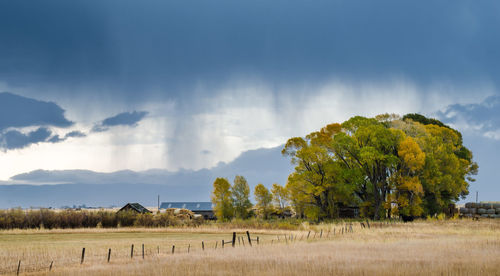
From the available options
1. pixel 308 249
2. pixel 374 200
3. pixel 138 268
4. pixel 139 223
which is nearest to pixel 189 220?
pixel 139 223

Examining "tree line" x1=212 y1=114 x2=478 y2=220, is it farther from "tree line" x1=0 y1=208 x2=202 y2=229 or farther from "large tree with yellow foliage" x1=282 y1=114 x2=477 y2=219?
"tree line" x1=0 y1=208 x2=202 y2=229

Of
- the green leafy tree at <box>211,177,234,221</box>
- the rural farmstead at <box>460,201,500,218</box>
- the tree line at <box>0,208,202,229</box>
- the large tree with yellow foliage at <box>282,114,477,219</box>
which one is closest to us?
the tree line at <box>0,208,202,229</box>

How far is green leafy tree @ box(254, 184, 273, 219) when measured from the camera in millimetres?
93938

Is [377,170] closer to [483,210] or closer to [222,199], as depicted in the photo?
[483,210]

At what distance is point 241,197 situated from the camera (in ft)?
305

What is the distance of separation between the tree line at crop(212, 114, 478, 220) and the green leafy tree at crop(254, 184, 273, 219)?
15373 millimetres

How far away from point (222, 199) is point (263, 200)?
7993 mm

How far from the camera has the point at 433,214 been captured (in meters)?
74.1

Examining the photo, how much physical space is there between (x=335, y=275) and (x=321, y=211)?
53.6 m

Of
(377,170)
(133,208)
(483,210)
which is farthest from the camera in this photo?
(133,208)

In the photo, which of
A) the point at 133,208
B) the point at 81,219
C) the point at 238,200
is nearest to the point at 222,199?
→ the point at 238,200

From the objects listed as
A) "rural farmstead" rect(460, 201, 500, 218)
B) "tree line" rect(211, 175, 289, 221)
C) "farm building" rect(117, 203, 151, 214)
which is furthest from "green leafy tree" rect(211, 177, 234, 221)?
"rural farmstead" rect(460, 201, 500, 218)

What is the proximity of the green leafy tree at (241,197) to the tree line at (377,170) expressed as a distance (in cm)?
1530

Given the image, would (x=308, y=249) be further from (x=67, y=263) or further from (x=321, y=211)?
(x=321, y=211)
